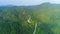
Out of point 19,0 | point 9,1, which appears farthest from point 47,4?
point 9,1

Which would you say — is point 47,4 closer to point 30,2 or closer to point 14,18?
point 30,2

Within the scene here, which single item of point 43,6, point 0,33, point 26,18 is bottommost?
point 0,33

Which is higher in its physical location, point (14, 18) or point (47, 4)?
point (47, 4)

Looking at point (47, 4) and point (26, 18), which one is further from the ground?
point (47, 4)

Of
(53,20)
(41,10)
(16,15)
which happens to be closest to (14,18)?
(16,15)

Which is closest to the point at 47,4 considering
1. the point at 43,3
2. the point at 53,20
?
the point at 43,3

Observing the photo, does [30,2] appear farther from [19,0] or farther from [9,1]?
[9,1]
